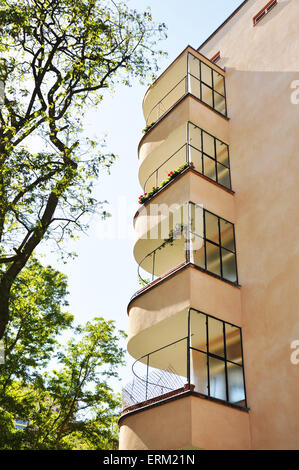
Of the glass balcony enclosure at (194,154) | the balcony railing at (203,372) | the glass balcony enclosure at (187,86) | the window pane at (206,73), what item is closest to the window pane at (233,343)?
the balcony railing at (203,372)

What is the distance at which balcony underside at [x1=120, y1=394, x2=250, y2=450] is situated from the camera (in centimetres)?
1035

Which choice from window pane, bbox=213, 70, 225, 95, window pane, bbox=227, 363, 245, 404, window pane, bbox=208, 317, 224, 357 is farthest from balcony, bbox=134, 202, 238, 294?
window pane, bbox=213, 70, 225, 95

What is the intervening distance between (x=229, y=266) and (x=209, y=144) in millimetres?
4904

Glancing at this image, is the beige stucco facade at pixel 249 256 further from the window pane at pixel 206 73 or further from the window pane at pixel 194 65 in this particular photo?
the window pane at pixel 194 65

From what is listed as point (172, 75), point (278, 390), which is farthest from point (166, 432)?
point (172, 75)

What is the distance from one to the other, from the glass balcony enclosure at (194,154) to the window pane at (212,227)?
1510 mm

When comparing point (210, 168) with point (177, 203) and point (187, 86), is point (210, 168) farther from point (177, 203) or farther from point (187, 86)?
point (187, 86)

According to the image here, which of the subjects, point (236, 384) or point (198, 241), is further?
point (198, 241)

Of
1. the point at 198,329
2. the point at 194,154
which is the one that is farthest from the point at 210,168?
the point at 198,329

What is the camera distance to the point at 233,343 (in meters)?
13.2

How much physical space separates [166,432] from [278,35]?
1368 cm

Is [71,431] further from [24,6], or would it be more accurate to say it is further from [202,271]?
[24,6]

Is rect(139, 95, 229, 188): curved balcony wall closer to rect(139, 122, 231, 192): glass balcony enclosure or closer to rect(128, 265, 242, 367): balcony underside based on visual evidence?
rect(139, 122, 231, 192): glass balcony enclosure

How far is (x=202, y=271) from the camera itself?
13141 mm
